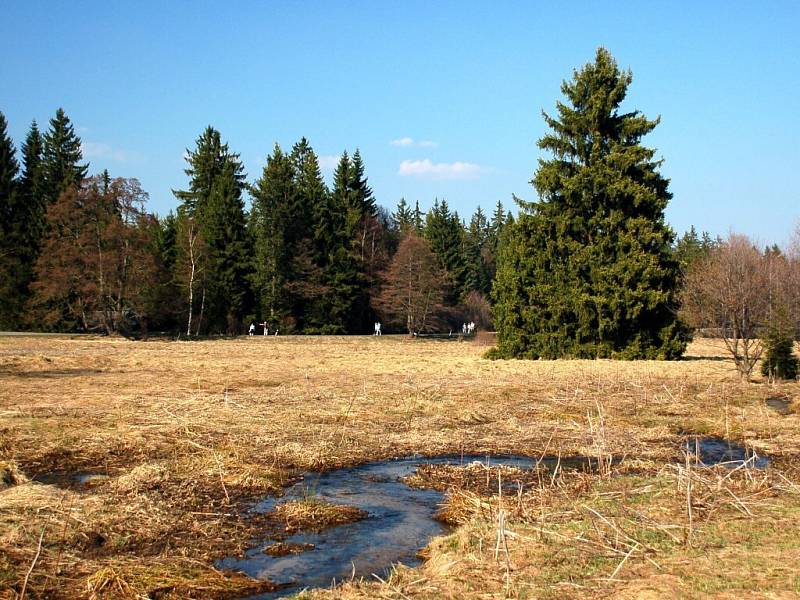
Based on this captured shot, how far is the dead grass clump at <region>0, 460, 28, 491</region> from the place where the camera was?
391 inches

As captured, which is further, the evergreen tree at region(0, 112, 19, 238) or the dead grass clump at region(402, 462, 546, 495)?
Answer: the evergreen tree at region(0, 112, 19, 238)

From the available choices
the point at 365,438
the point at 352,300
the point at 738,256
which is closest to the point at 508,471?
the point at 365,438

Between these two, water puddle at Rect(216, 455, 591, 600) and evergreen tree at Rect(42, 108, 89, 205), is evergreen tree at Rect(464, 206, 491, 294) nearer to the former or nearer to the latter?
evergreen tree at Rect(42, 108, 89, 205)

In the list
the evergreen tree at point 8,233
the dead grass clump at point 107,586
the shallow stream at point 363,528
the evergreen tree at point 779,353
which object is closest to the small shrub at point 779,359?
the evergreen tree at point 779,353

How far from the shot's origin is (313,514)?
910cm

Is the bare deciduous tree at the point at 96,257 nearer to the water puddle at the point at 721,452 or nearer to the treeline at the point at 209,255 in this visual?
the treeline at the point at 209,255

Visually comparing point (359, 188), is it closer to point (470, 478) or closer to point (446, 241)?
point (446, 241)

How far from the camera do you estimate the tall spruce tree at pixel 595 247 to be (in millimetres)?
36250

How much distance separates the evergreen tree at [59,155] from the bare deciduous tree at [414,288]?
26.6 metres

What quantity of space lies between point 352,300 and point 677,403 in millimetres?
47086

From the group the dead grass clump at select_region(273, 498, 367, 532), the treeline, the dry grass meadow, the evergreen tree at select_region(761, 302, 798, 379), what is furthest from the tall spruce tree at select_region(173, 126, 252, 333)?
the dead grass clump at select_region(273, 498, 367, 532)

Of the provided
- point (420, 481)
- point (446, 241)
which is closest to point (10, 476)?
point (420, 481)

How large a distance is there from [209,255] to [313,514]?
171ft

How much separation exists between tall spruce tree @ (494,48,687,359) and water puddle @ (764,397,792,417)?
1570cm
